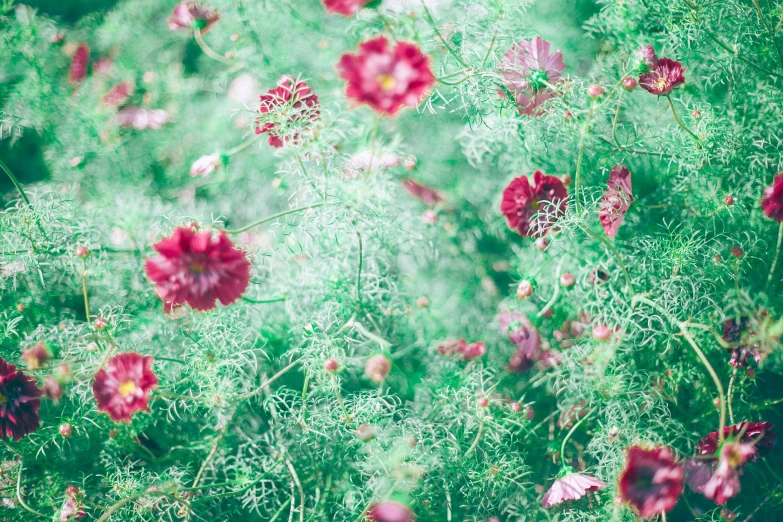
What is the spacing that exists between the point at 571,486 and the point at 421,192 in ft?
2.63

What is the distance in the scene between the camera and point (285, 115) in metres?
0.98

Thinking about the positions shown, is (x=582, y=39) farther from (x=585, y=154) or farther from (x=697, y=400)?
(x=697, y=400)

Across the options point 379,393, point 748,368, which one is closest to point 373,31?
point 379,393

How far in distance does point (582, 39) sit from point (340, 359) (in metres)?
1.13

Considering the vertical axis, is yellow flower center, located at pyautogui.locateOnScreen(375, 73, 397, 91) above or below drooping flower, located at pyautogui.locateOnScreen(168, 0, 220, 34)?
above

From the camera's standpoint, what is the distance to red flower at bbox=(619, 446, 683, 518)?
2.64 ft

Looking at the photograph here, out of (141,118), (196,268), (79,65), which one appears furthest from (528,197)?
(79,65)

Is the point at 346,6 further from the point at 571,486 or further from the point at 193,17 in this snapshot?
the point at 571,486

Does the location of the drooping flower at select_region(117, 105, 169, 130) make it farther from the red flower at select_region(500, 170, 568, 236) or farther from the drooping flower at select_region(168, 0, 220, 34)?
the red flower at select_region(500, 170, 568, 236)

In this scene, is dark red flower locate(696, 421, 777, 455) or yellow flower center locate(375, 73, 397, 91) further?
dark red flower locate(696, 421, 777, 455)

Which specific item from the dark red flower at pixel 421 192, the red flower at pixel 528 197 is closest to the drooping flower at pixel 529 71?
the red flower at pixel 528 197

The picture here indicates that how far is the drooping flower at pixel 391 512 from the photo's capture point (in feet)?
3.12

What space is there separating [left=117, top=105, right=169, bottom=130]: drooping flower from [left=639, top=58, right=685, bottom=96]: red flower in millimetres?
1374

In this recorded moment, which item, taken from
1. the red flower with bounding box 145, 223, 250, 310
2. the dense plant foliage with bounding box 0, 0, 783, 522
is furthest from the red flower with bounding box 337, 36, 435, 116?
the red flower with bounding box 145, 223, 250, 310
